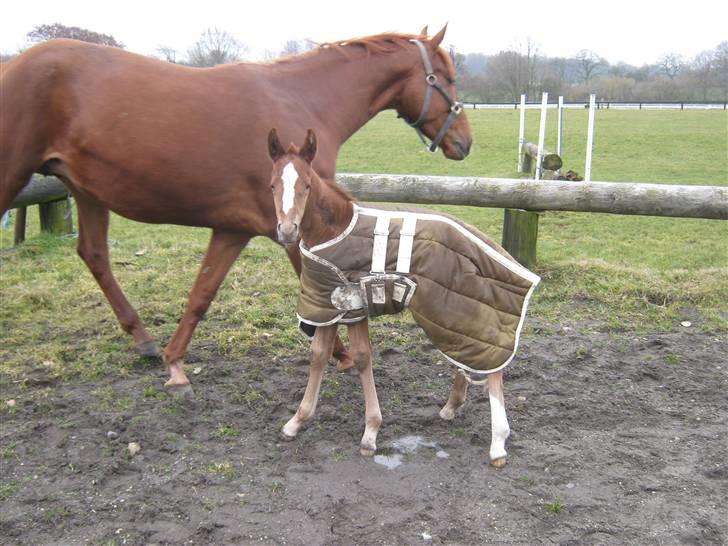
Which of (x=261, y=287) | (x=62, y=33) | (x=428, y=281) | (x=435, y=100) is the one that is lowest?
(x=261, y=287)

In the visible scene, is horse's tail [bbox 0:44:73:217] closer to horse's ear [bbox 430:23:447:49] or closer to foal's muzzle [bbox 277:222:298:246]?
foal's muzzle [bbox 277:222:298:246]

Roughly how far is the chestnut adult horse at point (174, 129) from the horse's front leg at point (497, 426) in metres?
1.48

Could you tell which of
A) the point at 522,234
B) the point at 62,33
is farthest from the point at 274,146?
the point at 62,33

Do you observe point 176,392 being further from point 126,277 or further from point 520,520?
point 126,277

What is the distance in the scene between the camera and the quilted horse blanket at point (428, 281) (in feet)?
10.9

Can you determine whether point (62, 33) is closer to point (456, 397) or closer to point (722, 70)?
point (456, 397)

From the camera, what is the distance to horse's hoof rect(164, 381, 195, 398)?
13.6 feet

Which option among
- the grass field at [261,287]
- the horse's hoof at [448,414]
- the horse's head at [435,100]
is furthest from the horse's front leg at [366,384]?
the horse's head at [435,100]

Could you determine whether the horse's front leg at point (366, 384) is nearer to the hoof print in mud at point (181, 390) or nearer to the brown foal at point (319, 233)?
the brown foal at point (319, 233)

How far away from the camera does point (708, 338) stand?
5.06 meters

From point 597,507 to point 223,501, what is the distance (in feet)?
5.70

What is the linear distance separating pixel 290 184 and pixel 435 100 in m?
1.91

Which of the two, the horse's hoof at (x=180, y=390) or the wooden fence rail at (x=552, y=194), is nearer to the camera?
the horse's hoof at (x=180, y=390)

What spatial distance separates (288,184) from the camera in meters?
3.01
